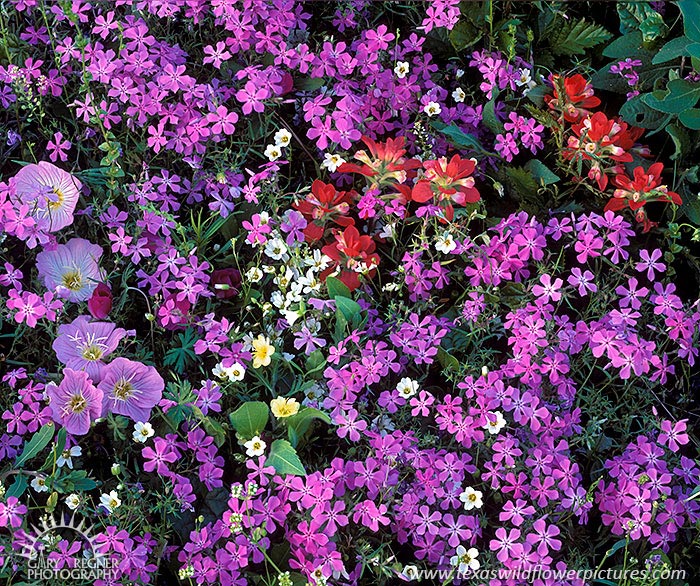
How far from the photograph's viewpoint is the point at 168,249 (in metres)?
1.68

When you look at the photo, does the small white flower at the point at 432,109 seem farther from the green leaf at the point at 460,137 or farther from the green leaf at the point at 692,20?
the green leaf at the point at 692,20

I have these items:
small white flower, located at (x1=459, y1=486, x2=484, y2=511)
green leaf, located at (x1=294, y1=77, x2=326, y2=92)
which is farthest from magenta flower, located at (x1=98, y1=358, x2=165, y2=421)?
green leaf, located at (x1=294, y1=77, x2=326, y2=92)

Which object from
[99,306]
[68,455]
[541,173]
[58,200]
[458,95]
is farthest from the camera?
[458,95]

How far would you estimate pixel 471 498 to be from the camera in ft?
4.86

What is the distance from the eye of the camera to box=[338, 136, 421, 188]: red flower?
5.63 feet

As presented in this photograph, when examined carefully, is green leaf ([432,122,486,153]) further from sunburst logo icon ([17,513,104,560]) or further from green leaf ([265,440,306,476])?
sunburst logo icon ([17,513,104,560])

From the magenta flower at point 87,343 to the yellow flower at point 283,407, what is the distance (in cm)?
30

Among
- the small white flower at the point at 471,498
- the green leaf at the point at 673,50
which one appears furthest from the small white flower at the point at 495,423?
the green leaf at the point at 673,50

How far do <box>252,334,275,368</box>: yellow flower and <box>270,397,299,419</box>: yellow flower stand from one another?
7 cm

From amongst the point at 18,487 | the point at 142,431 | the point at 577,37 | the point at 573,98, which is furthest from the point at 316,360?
the point at 577,37

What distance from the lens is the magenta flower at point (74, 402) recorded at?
1.45 m

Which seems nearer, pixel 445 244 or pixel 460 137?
pixel 445 244

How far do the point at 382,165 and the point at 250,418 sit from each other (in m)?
0.57

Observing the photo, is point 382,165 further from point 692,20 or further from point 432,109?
point 692,20
